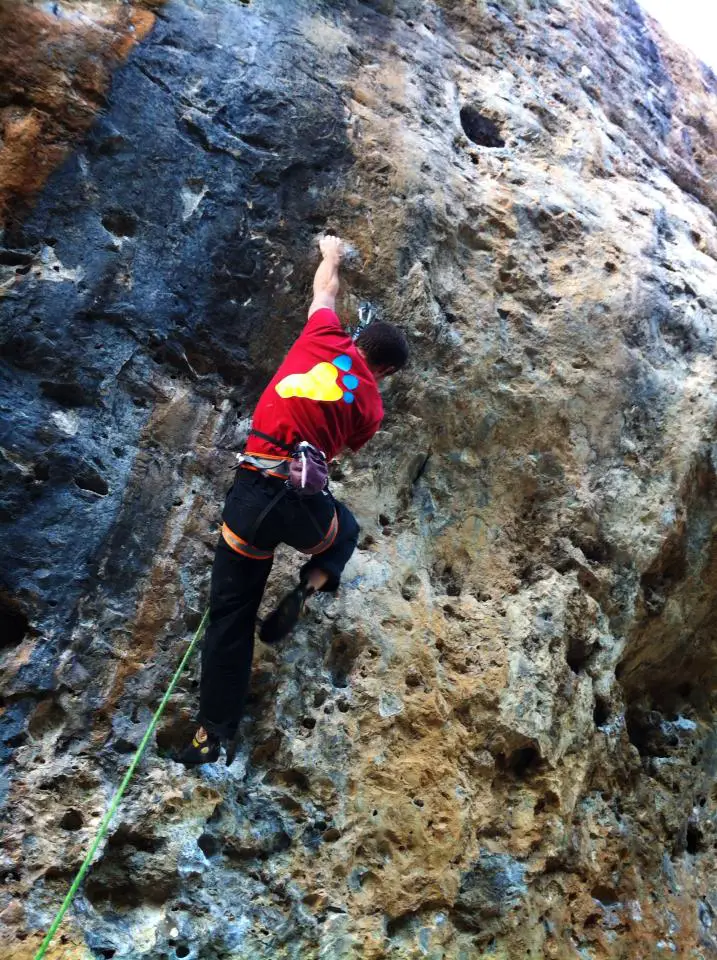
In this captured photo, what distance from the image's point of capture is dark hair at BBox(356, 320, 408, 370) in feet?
12.9

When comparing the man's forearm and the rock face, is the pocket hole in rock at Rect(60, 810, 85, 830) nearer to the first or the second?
the rock face

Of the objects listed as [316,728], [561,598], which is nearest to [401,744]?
[316,728]

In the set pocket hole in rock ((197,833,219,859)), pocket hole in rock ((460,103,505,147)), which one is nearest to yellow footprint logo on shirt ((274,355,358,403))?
pocket hole in rock ((197,833,219,859))

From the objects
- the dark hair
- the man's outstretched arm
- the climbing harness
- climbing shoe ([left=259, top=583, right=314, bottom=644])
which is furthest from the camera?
the man's outstretched arm

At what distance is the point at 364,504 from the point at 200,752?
1.53 meters

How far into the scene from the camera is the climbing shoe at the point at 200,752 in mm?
3596

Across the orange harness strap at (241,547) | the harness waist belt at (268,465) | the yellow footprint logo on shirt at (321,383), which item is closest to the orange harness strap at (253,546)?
the orange harness strap at (241,547)

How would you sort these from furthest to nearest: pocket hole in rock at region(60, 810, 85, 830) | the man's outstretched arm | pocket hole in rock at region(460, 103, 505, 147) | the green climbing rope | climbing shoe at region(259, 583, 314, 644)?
pocket hole in rock at region(460, 103, 505, 147), the man's outstretched arm, climbing shoe at region(259, 583, 314, 644), pocket hole in rock at region(60, 810, 85, 830), the green climbing rope

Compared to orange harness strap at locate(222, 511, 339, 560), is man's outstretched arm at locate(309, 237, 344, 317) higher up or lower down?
higher up

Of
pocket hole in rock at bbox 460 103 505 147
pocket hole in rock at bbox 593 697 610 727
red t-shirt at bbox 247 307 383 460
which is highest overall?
pocket hole in rock at bbox 460 103 505 147

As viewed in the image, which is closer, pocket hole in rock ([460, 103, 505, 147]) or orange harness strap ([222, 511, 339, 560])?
orange harness strap ([222, 511, 339, 560])

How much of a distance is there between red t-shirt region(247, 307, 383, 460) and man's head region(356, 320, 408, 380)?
15cm

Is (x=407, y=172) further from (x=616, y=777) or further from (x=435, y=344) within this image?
(x=616, y=777)

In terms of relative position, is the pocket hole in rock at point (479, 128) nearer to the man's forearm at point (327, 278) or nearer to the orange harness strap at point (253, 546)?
the man's forearm at point (327, 278)
